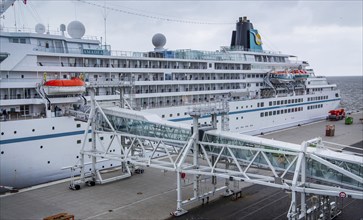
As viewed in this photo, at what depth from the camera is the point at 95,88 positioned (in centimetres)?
2884

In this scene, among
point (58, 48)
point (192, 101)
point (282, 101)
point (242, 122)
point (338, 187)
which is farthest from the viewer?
point (282, 101)

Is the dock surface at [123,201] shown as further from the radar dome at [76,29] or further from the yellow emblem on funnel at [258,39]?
the yellow emblem on funnel at [258,39]

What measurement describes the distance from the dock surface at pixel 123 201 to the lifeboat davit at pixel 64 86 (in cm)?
638

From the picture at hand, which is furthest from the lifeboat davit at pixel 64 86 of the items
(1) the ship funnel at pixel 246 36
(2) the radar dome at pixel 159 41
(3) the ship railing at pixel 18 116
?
(1) the ship funnel at pixel 246 36

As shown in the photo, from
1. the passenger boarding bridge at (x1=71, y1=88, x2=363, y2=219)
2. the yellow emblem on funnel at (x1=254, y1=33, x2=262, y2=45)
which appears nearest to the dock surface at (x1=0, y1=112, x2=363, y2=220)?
the passenger boarding bridge at (x1=71, y1=88, x2=363, y2=219)

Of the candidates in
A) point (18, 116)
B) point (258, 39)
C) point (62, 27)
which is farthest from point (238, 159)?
point (258, 39)

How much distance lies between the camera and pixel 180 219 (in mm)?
19797

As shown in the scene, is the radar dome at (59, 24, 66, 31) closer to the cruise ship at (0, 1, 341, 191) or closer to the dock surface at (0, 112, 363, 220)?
the cruise ship at (0, 1, 341, 191)

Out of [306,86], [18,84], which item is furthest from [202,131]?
[306,86]

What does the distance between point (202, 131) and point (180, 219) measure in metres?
5.00

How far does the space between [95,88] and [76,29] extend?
6879 mm

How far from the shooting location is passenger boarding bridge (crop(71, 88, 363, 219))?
17.0 m

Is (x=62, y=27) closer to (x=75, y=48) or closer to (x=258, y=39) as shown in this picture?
(x=75, y=48)

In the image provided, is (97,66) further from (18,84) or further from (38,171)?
(38,171)
